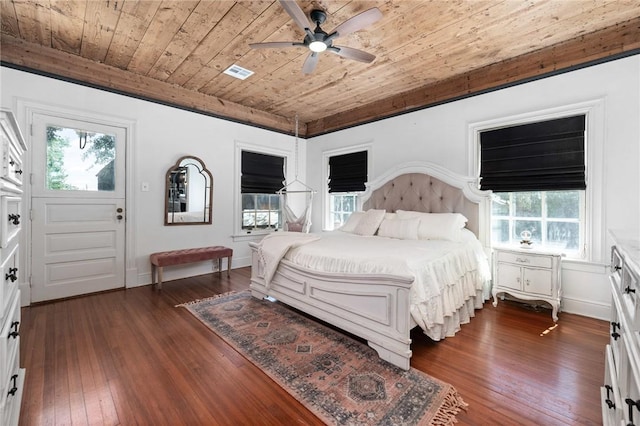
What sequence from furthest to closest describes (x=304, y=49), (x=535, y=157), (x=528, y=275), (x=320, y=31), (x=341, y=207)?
(x=341, y=207) → (x=535, y=157) → (x=304, y=49) → (x=528, y=275) → (x=320, y=31)

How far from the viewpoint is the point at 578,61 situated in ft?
9.12

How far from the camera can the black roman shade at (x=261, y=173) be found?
495 cm

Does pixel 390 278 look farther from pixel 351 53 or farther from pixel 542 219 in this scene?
pixel 542 219

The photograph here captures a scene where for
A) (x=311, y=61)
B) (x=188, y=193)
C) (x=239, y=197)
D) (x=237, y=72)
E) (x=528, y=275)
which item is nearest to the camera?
(x=311, y=61)

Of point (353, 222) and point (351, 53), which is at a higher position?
point (351, 53)

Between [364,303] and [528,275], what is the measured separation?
1.90m

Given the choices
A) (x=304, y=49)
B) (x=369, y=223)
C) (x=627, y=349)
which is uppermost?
(x=304, y=49)

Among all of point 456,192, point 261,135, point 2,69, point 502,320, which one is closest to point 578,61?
point 456,192

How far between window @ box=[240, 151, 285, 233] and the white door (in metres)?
1.82

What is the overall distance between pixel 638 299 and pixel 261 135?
500 centimetres

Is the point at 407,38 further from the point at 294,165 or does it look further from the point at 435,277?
the point at 294,165

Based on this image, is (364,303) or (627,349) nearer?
(627,349)

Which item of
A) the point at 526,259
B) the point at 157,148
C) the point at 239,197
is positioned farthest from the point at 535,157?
the point at 157,148

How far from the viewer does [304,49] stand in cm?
297
